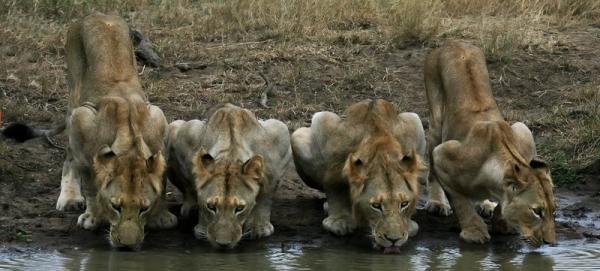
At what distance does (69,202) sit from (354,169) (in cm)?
227

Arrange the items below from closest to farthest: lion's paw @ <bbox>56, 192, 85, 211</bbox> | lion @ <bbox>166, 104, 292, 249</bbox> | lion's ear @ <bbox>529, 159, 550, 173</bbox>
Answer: lion @ <bbox>166, 104, 292, 249</bbox>, lion's ear @ <bbox>529, 159, 550, 173</bbox>, lion's paw @ <bbox>56, 192, 85, 211</bbox>

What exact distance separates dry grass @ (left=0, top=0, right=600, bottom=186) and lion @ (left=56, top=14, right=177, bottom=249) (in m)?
1.57

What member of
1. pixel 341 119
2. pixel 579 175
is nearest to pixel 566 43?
pixel 579 175

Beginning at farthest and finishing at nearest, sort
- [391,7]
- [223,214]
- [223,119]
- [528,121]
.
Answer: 1. [391,7]
2. [528,121]
3. [223,119]
4. [223,214]

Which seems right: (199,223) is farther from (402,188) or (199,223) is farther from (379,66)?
(379,66)

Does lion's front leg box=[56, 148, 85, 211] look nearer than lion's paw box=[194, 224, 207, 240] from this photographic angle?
No

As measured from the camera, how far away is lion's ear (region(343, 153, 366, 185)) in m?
10.2

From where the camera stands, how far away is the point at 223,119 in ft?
34.8

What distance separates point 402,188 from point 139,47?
558 centimetres

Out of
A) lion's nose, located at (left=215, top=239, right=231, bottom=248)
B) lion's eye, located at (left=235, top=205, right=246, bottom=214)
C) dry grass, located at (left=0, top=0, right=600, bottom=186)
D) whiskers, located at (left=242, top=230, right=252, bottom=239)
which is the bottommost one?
lion's nose, located at (left=215, top=239, right=231, bottom=248)

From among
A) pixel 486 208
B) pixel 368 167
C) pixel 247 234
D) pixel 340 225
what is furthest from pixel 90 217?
pixel 486 208

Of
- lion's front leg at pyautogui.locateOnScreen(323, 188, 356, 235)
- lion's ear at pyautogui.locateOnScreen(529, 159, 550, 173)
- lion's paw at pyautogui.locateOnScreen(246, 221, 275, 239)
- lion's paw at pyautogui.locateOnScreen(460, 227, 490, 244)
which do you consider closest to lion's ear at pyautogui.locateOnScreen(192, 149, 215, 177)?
lion's paw at pyautogui.locateOnScreen(246, 221, 275, 239)

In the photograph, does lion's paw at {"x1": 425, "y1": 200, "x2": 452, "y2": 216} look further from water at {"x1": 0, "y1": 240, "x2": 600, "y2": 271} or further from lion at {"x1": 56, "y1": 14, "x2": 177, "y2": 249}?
lion at {"x1": 56, "y1": 14, "x2": 177, "y2": 249}

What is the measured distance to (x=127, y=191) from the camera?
984cm
